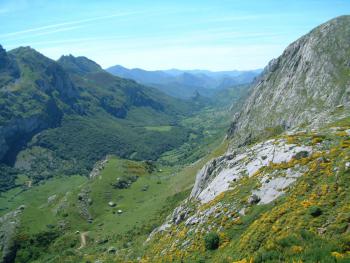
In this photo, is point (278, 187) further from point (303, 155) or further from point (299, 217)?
point (299, 217)

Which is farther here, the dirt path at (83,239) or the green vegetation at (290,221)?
the dirt path at (83,239)

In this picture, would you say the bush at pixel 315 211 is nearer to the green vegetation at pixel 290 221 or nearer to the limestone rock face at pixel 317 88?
the green vegetation at pixel 290 221

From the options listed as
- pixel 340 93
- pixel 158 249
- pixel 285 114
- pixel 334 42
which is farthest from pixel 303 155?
pixel 334 42

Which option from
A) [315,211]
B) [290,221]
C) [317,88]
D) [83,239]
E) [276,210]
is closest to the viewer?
[315,211]

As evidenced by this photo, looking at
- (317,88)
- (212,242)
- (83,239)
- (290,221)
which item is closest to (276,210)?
(290,221)

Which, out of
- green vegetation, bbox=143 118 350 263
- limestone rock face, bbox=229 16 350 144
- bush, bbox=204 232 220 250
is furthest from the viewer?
limestone rock face, bbox=229 16 350 144

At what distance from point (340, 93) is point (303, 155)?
116182 millimetres

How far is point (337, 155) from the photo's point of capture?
4756 centimetres

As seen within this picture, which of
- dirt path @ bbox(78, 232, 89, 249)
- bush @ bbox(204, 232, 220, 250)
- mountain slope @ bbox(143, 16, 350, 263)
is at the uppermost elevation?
mountain slope @ bbox(143, 16, 350, 263)

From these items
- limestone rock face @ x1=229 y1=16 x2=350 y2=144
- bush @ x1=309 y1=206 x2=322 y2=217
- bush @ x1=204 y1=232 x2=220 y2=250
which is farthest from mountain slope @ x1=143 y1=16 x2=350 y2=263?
limestone rock face @ x1=229 y1=16 x2=350 y2=144

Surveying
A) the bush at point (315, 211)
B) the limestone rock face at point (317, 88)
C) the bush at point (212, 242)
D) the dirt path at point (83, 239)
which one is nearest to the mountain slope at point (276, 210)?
the bush at point (315, 211)

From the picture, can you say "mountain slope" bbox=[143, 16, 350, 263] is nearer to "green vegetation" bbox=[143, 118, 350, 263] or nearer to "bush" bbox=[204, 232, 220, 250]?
"green vegetation" bbox=[143, 118, 350, 263]

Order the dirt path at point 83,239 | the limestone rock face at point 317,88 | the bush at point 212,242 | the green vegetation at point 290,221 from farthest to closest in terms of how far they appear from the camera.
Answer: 1. the limestone rock face at point 317,88
2. the dirt path at point 83,239
3. the bush at point 212,242
4. the green vegetation at point 290,221

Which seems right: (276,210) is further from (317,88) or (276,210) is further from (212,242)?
(317,88)
